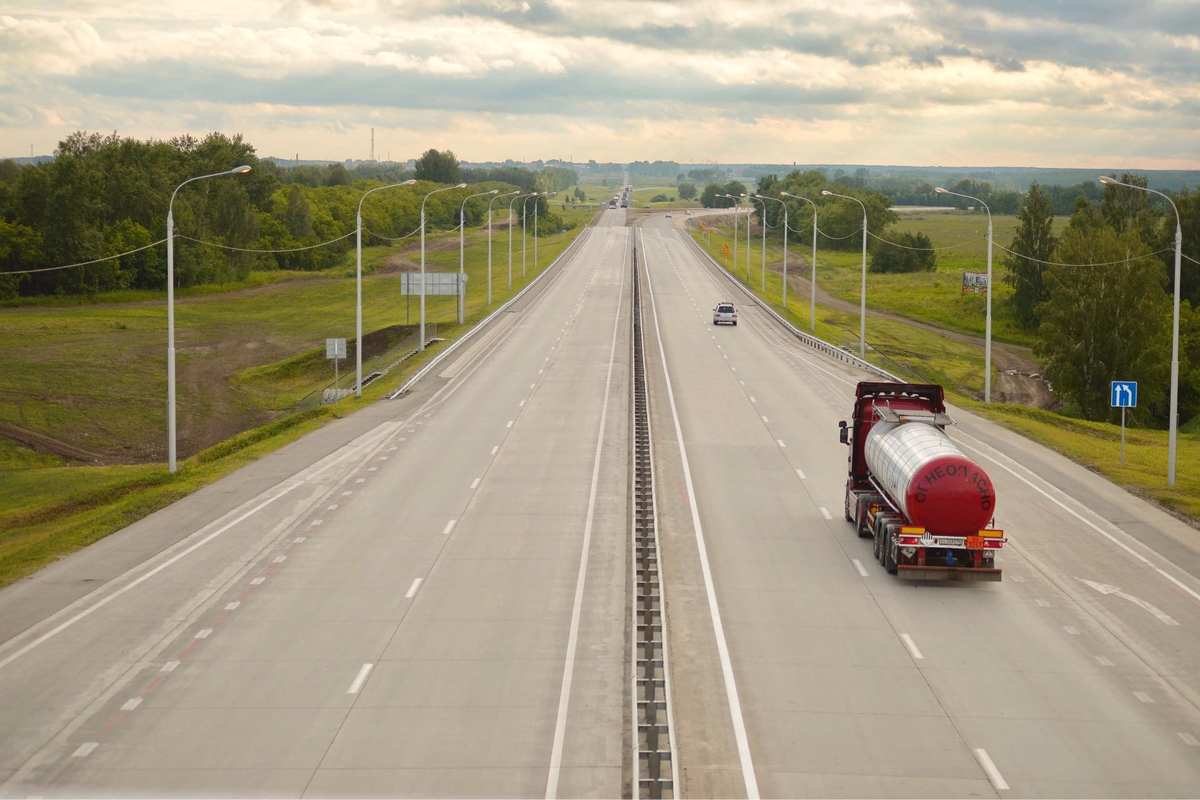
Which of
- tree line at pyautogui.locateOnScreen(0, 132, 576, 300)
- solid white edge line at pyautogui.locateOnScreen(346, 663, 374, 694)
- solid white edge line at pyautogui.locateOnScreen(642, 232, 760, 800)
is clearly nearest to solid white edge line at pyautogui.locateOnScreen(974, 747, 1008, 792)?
solid white edge line at pyautogui.locateOnScreen(642, 232, 760, 800)

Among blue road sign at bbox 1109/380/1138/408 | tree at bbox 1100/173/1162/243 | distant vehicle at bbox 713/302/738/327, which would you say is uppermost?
tree at bbox 1100/173/1162/243

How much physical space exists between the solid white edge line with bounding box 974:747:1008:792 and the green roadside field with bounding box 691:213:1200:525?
17175 mm

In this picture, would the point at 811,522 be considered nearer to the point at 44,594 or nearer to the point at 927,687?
the point at 927,687

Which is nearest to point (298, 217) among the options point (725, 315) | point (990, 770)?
point (725, 315)

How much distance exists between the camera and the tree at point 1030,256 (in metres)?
95.8

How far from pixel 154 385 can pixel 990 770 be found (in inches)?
2425

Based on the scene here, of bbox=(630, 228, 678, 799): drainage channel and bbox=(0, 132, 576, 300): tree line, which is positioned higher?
bbox=(0, 132, 576, 300): tree line

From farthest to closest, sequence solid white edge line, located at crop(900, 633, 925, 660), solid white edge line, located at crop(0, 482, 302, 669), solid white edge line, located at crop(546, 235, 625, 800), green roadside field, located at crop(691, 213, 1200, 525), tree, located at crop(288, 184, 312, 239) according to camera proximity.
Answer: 1. tree, located at crop(288, 184, 312, 239)
2. green roadside field, located at crop(691, 213, 1200, 525)
3. solid white edge line, located at crop(0, 482, 302, 669)
4. solid white edge line, located at crop(900, 633, 925, 660)
5. solid white edge line, located at crop(546, 235, 625, 800)

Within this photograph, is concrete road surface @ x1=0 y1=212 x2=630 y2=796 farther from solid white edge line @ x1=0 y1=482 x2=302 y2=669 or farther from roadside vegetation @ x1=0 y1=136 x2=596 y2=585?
roadside vegetation @ x1=0 y1=136 x2=596 y2=585

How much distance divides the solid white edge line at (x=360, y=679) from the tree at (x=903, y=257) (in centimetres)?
12495

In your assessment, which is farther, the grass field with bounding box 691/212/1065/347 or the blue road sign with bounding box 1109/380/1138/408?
the grass field with bounding box 691/212/1065/347

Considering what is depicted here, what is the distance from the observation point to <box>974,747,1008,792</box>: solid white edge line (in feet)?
45.6

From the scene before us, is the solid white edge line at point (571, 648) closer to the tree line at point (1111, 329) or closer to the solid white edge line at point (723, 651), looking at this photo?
the solid white edge line at point (723, 651)

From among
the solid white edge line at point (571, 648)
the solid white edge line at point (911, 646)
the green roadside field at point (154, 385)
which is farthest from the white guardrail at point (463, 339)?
the solid white edge line at point (911, 646)
